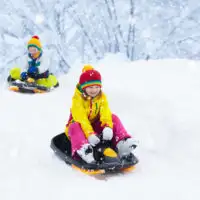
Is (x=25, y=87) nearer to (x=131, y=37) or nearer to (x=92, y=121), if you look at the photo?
(x=92, y=121)

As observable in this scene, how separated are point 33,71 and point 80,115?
4645 mm

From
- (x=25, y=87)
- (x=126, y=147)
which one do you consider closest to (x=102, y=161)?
(x=126, y=147)

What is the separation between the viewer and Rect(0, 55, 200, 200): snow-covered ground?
3.49 m

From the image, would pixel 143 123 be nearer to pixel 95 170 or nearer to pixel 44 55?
pixel 95 170

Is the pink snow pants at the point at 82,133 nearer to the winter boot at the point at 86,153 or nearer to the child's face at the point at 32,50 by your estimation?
the winter boot at the point at 86,153

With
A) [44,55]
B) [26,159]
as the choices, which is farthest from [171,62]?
[26,159]

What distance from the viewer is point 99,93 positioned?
175 inches

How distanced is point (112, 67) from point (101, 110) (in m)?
5.09

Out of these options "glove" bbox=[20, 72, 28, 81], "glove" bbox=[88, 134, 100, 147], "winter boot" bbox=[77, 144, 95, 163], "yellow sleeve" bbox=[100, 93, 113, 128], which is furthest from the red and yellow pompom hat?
"glove" bbox=[20, 72, 28, 81]

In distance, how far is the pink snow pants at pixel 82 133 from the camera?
404cm

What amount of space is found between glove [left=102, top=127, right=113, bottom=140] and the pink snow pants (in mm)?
152

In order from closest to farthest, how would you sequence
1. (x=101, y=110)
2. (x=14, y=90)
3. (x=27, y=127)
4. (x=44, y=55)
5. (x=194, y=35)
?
(x=101, y=110) → (x=27, y=127) → (x=14, y=90) → (x=44, y=55) → (x=194, y=35)

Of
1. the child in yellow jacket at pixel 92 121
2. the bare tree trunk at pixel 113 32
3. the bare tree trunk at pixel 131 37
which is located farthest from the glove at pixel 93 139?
the bare tree trunk at pixel 113 32

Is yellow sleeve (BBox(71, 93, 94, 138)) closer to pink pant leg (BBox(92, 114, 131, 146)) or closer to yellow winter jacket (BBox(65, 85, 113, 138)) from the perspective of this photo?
yellow winter jacket (BBox(65, 85, 113, 138))
